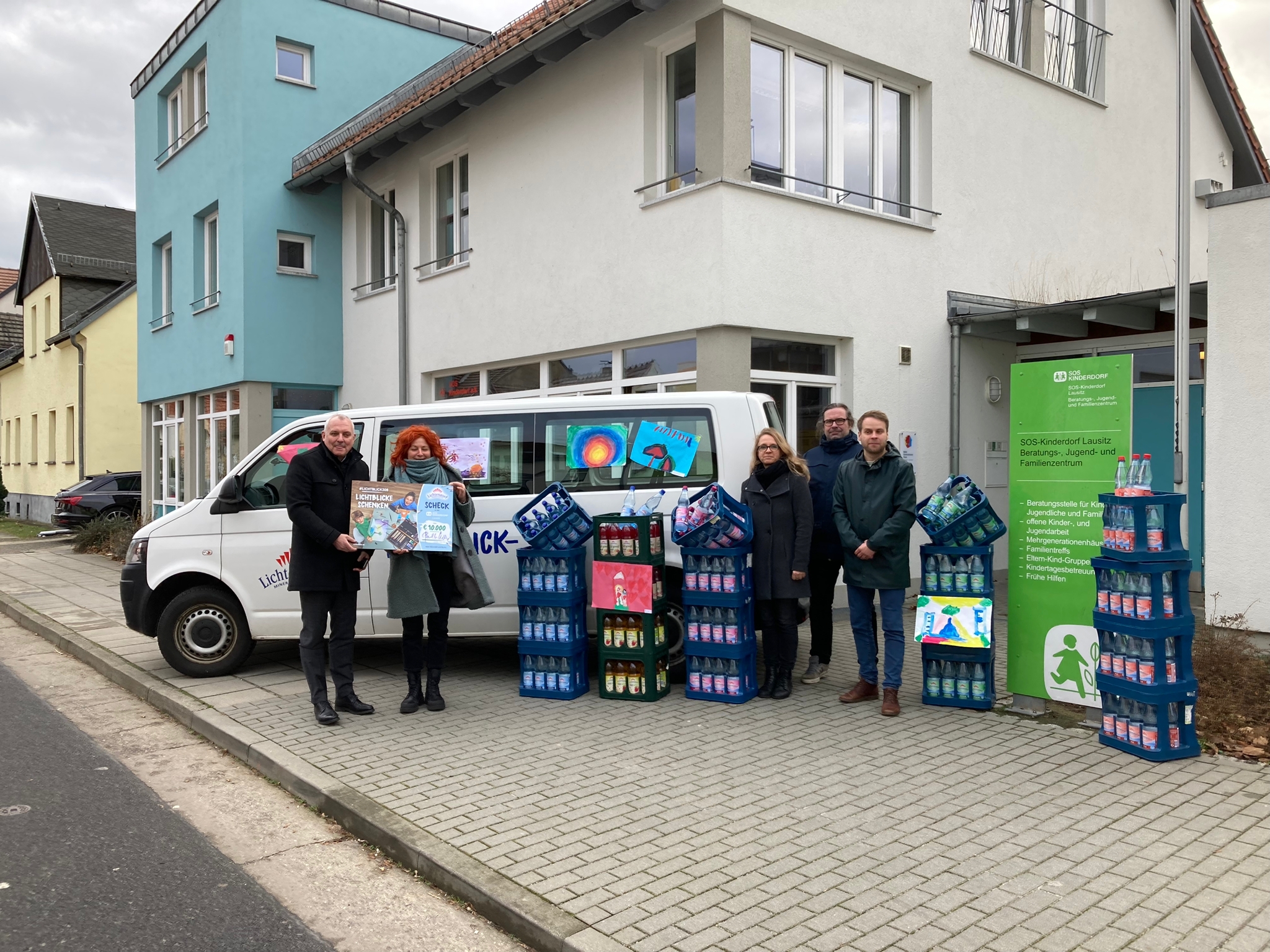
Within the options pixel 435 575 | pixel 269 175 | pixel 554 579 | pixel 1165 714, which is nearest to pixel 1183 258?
pixel 1165 714

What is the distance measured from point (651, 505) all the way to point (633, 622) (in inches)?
32.2

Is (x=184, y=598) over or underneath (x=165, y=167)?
underneath

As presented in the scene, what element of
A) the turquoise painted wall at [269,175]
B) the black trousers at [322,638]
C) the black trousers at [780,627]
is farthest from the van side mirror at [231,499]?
the turquoise painted wall at [269,175]

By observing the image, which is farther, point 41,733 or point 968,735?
point 41,733

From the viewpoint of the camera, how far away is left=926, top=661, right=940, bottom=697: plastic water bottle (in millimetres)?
6617

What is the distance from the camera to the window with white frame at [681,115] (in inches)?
407

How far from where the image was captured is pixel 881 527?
6426 mm

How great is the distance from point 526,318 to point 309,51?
28.1 ft

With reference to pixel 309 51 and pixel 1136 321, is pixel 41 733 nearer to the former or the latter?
pixel 1136 321

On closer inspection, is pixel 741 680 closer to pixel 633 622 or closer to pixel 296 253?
pixel 633 622

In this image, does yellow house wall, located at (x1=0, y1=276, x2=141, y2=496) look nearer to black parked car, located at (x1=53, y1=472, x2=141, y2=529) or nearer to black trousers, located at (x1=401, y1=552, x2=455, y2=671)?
black parked car, located at (x1=53, y1=472, x2=141, y2=529)

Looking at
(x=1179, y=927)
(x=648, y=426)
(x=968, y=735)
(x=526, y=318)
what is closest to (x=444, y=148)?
(x=526, y=318)

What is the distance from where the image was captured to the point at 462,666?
827 cm

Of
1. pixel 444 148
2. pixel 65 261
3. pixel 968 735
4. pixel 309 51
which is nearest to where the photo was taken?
pixel 968 735
